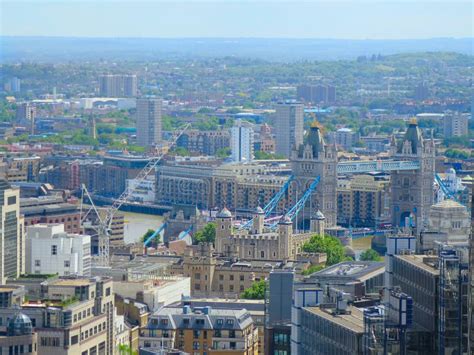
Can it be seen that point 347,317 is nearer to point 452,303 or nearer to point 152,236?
point 452,303

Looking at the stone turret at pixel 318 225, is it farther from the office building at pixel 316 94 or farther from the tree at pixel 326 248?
the office building at pixel 316 94

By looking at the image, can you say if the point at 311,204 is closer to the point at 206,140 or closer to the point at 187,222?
the point at 187,222

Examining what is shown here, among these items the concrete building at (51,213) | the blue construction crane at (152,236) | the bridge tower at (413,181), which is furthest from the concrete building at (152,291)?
the bridge tower at (413,181)

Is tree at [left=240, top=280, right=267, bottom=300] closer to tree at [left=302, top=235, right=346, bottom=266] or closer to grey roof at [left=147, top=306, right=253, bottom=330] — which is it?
tree at [left=302, top=235, right=346, bottom=266]

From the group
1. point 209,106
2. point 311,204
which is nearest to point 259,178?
point 311,204

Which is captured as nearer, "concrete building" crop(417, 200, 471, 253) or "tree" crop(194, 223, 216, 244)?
"concrete building" crop(417, 200, 471, 253)

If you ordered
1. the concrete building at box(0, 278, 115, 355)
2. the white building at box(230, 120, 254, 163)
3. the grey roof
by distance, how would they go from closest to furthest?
1. the concrete building at box(0, 278, 115, 355)
2. the grey roof
3. the white building at box(230, 120, 254, 163)

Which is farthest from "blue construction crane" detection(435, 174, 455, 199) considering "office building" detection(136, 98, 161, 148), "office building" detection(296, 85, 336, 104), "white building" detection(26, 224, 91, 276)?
"office building" detection(296, 85, 336, 104)
